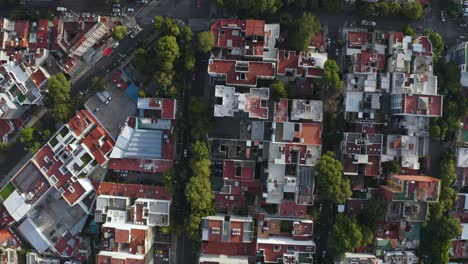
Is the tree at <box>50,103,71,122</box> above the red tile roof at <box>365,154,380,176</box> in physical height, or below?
above

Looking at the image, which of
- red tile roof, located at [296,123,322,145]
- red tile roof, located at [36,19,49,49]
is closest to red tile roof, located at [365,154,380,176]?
red tile roof, located at [296,123,322,145]

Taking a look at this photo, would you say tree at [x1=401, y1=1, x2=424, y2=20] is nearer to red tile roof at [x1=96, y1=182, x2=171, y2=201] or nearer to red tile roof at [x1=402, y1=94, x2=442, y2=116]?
red tile roof at [x1=402, y1=94, x2=442, y2=116]

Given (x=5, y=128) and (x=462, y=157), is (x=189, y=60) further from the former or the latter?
(x=462, y=157)

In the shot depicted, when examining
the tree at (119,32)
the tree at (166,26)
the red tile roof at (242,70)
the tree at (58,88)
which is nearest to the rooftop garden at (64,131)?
the tree at (58,88)

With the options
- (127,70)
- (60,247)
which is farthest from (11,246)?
(127,70)

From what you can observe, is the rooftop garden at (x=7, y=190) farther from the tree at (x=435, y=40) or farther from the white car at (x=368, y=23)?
the tree at (x=435, y=40)
